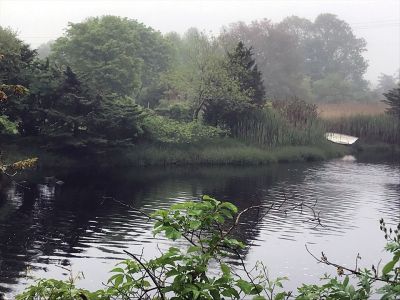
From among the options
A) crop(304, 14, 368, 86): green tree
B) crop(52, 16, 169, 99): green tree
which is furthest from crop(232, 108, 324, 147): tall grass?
crop(304, 14, 368, 86): green tree

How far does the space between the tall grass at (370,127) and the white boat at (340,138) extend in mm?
1257

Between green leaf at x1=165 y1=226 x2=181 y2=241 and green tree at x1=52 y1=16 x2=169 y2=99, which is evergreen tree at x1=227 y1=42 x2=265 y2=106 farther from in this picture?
green leaf at x1=165 y1=226 x2=181 y2=241

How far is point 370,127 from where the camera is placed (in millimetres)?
66875

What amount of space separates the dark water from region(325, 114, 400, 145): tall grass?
68.9 feet

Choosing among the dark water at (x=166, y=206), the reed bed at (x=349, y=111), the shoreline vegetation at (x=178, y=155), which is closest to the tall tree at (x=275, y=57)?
the reed bed at (x=349, y=111)

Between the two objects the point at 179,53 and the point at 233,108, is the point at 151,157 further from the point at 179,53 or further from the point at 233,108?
the point at 179,53

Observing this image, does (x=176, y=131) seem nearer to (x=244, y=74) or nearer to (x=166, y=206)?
(x=244, y=74)

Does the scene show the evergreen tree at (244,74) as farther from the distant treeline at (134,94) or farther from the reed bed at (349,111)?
the reed bed at (349,111)

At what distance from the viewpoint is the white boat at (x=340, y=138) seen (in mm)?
62862

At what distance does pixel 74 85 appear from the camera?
43.6 metres

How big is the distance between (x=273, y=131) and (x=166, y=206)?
28440mm

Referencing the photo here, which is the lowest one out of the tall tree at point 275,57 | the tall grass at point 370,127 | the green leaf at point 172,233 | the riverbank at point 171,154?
the riverbank at point 171,154

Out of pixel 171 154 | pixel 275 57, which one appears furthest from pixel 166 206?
pixel 275 57

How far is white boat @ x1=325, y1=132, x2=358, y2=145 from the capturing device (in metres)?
62.9
